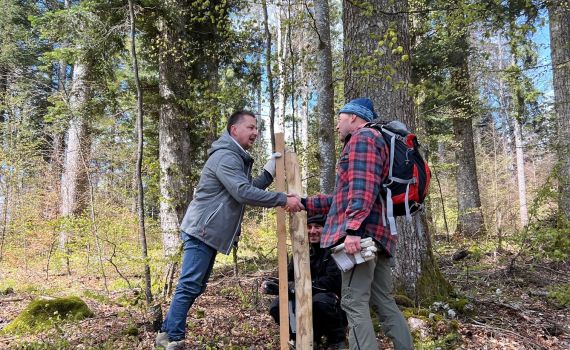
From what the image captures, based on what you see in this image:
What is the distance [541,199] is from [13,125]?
1352 centimetres

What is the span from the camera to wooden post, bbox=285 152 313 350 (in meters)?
3.41

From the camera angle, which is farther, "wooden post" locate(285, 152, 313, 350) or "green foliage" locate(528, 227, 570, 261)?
"green foliage" locate(528, 227, 570, 261)

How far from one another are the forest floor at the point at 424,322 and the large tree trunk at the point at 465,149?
574 cm

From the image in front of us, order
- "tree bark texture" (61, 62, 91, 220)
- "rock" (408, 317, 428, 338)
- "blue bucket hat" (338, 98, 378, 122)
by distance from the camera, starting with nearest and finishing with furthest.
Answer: "blue bucket hat" (338, 98, 378, 122) < "rock" (408, 317, 428, 338) < "tree bark texture" (61, 62, 91, 220)

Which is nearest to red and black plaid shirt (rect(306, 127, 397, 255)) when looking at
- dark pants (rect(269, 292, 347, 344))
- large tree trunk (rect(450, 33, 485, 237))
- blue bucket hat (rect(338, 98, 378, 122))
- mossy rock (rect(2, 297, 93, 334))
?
blue bucket hat (rect(338, 98, 378, 122))

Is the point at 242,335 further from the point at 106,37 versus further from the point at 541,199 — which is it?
the point at 106,37

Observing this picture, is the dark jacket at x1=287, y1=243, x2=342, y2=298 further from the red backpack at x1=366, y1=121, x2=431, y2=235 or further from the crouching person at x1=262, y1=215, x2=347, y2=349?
the red backpack at x1=366, y1=121, x2=431, y2=235

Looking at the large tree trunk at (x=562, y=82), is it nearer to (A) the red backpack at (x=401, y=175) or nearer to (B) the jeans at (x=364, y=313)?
(A) the red backpack at (x=401, y=175)

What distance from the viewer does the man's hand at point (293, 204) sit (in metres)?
3.43

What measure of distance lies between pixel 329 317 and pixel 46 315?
3681mm

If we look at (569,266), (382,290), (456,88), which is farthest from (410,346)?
(456,88)

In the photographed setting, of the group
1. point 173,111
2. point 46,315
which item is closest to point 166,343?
point 46,315

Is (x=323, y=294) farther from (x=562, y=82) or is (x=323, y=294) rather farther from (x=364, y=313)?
(x=562, y=82)

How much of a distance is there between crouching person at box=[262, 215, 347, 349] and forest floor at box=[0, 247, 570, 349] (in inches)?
17.7
